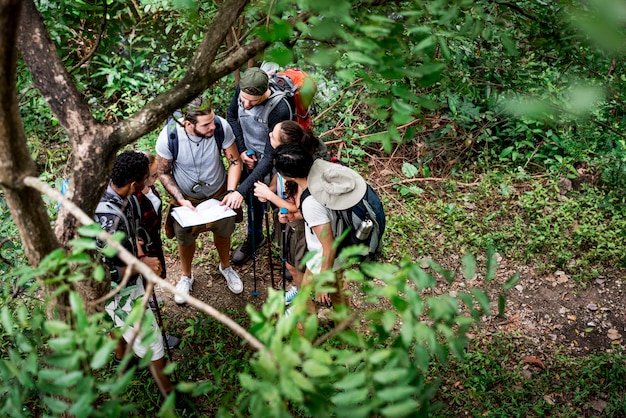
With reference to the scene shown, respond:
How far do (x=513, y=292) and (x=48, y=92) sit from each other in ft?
13.3

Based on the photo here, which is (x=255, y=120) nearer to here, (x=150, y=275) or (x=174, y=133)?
(x=174, y=133)

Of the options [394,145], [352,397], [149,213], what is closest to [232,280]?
[149,213]

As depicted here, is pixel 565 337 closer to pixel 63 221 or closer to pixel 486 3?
pixel 486 3

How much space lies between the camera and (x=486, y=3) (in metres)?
2.38

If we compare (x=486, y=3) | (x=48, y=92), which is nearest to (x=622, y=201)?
(x=486, y=3)

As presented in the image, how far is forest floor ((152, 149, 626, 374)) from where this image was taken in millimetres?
4090

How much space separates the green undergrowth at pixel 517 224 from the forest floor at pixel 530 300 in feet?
0.33

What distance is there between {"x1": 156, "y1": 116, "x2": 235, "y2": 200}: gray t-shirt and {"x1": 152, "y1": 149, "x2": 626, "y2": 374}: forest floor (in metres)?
0.98

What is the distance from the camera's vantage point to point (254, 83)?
3.66 meters

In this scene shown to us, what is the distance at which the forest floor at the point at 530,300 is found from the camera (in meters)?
4.09

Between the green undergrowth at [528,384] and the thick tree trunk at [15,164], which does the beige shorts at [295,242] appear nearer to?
the green undergrowth at [528,384]

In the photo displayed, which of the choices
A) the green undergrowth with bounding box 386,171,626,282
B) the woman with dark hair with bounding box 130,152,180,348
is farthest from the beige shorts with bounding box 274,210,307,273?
the green undergrowth with bounding box 386,171,626,282

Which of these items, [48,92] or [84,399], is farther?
[48,92]

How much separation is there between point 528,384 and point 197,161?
3.01 meters
